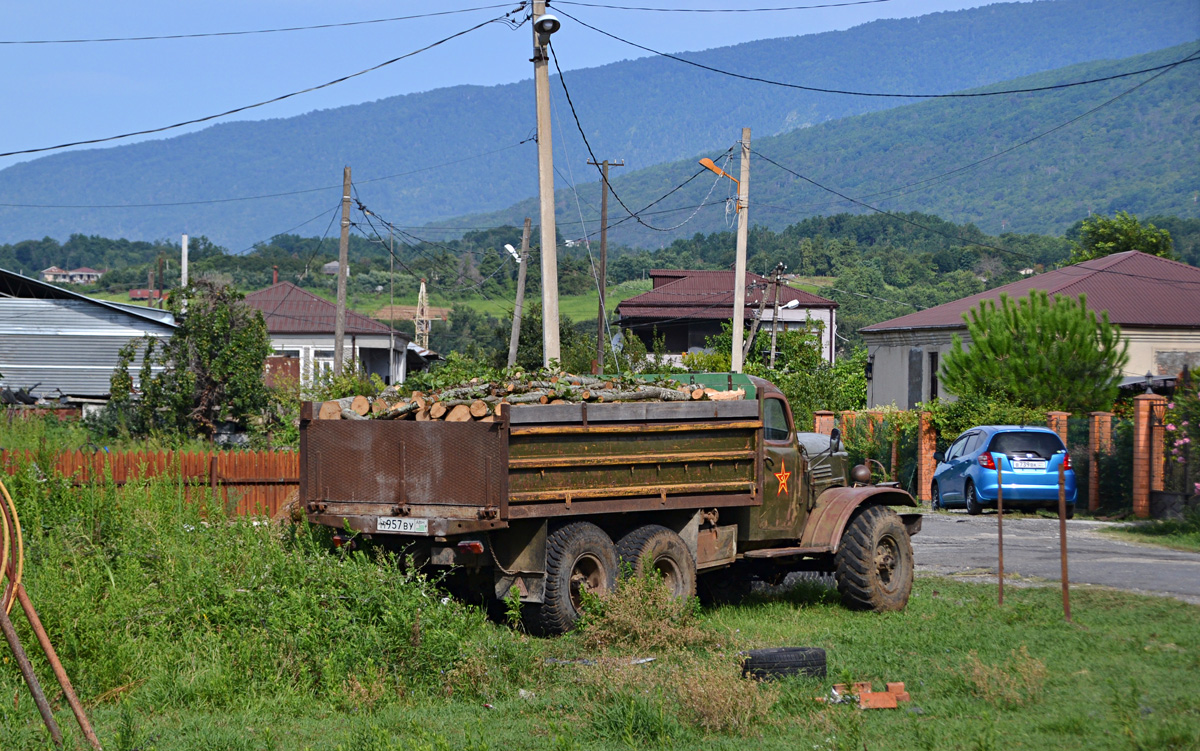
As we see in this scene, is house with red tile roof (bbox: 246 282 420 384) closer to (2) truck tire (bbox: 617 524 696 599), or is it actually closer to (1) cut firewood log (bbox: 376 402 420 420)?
(1) cut firewood log (bbox: 376 402 420 420)

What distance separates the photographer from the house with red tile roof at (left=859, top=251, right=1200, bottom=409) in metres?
32.9

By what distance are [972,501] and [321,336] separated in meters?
35.8

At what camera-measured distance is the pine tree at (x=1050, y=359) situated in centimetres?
2472

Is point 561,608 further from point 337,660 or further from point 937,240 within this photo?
point 937,240

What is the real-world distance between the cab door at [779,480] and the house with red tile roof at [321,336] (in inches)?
1399

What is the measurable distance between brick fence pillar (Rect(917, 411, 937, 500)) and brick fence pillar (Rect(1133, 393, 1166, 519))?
18.8 ft

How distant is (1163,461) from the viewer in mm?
20062

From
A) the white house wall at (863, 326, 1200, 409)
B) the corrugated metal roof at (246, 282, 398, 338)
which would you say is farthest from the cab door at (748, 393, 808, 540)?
the corrugated metal roof at (246, 282, 398, 338)

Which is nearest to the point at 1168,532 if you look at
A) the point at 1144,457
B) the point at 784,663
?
the point at 1144,457

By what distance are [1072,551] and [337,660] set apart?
1137 centimetres

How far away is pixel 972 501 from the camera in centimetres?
2158

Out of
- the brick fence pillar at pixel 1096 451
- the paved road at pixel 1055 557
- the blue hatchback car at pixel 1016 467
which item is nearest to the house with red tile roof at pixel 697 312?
the brick fence pillar at pixel 1096 451

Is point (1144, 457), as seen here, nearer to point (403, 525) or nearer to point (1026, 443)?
point (1026, 443)

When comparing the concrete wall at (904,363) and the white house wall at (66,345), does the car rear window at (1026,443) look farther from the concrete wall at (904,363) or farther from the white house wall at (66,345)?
the white house wall at (66,345)
